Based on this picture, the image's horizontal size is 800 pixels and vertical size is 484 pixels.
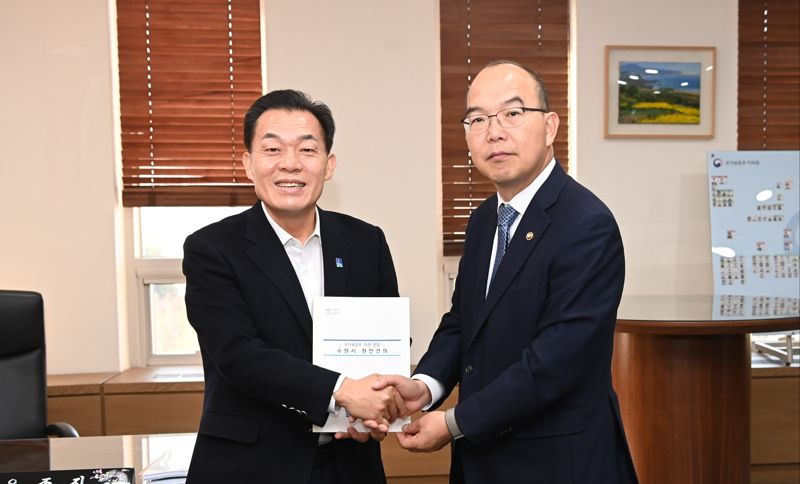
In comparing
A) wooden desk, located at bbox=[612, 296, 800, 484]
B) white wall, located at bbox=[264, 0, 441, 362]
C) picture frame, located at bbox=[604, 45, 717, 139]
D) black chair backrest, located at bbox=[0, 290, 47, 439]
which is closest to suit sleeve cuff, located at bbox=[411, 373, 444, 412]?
wooden desk, located at bbox=[612, 296, 800, 484]

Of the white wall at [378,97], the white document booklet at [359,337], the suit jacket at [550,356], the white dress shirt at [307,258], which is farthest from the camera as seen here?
the white wall at [378,97]

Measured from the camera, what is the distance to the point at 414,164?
13.0 feet

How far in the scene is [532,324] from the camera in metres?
1.56

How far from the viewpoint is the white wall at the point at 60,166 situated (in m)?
3.77

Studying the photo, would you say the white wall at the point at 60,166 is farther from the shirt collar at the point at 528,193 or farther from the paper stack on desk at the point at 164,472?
the shirt collar at the point at 528,193

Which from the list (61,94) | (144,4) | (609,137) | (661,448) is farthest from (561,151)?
(61,94)

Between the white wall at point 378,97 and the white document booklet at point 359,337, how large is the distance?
2.30 metres

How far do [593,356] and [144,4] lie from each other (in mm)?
3373

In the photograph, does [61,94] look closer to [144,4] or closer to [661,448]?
[144,4]

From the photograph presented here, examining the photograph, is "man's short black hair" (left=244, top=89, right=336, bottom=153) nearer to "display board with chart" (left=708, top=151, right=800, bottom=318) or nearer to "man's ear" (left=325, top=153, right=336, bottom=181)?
"man's ear" (left=325, top=153, right=336, bottom=181)

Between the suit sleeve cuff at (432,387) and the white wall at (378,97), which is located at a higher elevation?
the white wall at (378,97)

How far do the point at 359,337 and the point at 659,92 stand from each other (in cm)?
307

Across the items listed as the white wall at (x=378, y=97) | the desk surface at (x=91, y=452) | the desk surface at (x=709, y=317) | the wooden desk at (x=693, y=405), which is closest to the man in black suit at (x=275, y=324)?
the desk surface at (x=91, y=452)

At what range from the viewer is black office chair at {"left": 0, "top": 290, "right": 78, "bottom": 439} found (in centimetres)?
262
